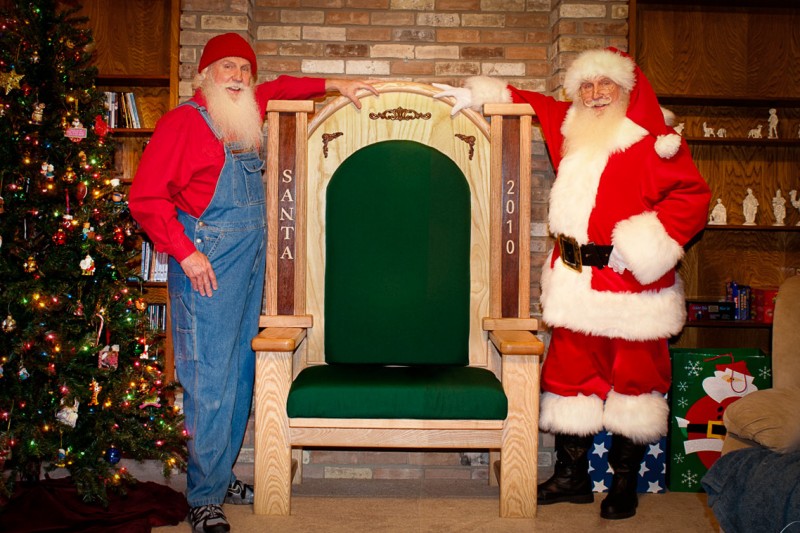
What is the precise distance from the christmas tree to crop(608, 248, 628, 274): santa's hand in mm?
1693

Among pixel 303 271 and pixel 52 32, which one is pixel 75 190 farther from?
pixel 303 271

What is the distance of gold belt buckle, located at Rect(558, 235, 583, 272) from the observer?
2.60 meters

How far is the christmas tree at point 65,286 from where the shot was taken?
2344 millimetres

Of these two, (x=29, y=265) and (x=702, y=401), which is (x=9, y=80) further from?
(x=702, y=401)

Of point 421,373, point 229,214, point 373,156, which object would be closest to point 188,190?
point 229,214

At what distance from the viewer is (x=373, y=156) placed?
2.72m

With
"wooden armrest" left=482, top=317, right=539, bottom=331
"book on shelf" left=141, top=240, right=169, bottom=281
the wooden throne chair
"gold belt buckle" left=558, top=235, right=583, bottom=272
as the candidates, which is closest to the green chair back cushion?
the wooden throne chair

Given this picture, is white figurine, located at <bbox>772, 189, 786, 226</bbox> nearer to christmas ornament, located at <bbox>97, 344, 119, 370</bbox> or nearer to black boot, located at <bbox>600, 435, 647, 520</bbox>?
black boot, located at <bbox>600, 435, 647, 520</bbox>

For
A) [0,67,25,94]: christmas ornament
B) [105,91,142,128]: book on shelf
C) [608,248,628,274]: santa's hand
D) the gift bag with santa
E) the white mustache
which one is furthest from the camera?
[105,91,142,128]: book on shelf

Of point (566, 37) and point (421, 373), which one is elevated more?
point (566, 37)

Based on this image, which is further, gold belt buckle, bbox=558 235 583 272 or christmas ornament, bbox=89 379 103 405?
gold belt buckle, bbox=558 235 583 272

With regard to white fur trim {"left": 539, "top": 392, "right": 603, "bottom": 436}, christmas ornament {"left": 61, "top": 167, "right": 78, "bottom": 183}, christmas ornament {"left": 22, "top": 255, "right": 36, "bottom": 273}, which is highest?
christmas ornament {"left": 61, "top": 167, "right": 78, "bottom": 183}

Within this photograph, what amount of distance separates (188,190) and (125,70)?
1654 millimetres

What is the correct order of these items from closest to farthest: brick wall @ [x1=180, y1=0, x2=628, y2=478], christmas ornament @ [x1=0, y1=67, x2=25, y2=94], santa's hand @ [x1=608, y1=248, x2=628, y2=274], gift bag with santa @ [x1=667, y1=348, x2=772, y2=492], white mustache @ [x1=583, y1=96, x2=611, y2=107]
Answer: christmas ornament @ [x1=0, y1=67, x2=25, y2=94]
santa's hand @ [x1=608, y1=248, x2=628, y2=274]
white mustache @ [x1=583, y1=96, x2=611, y2=107]
gift bag with santa @ [x1=667, y1=348, x2=772, y2=492]
brick wall @ [x1=180, y1=0, x2=628, y2=478]
